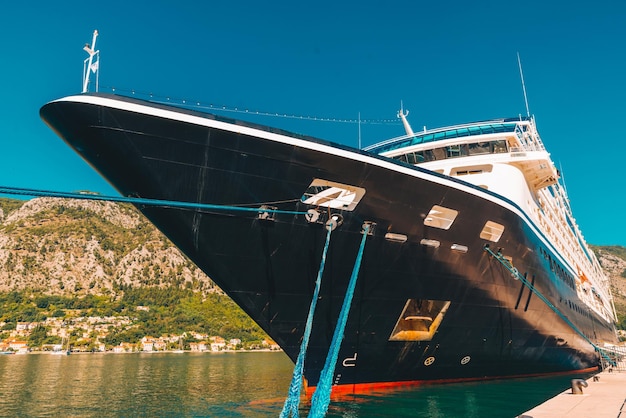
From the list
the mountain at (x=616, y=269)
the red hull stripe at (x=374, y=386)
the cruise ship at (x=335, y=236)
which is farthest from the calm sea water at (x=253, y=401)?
the mountain at (x=616, y=269)

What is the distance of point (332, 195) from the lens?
38.7 feet

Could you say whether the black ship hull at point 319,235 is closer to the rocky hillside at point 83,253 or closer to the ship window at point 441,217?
the ship window at point 441,217

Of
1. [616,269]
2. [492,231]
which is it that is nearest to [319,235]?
[492,231]

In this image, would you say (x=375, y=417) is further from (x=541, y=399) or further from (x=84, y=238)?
(x=84, y=238)

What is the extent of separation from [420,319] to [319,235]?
15.0ft

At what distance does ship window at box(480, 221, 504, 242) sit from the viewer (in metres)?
13.9

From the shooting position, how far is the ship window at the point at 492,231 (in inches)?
548

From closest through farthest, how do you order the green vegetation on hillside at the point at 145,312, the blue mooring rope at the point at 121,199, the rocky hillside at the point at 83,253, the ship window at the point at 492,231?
the blue mooring rope at the point at 121,199
the ship window at the point at 492,231
the green vegetation on hillside at the point at 145,312
the rocky hillside at the point at 83,253

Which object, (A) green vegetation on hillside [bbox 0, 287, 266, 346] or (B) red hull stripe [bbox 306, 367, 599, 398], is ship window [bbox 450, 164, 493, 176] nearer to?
(B) red hull stripe [bbox 306, 367, 599, 398]

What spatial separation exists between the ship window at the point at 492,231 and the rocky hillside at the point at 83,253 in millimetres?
87911

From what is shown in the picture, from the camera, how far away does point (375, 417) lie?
10570 millimetres

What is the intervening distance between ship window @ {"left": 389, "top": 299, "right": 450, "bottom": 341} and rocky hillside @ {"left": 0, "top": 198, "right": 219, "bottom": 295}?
3445 inches

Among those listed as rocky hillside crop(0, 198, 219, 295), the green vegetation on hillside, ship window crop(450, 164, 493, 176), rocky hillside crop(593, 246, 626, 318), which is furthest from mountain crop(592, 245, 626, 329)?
ship window crop(450, 164, 493, 176)

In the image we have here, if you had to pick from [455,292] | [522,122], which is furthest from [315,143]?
[522,122]
